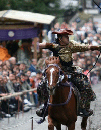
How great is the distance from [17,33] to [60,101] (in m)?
8.62

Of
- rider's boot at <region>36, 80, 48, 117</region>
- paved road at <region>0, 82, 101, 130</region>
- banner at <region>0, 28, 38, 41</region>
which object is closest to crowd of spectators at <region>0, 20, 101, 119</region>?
paved road at <region>0, 82, 101, 130</region>

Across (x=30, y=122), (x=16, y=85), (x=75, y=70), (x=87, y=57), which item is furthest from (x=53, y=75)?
(x=87, y=57)

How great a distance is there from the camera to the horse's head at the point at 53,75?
6900 mm

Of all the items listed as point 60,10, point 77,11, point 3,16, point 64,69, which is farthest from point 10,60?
point 77,11

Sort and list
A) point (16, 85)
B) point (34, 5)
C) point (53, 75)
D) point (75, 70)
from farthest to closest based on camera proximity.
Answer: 1. point (34, 5)
2. point (16, 85)
3. point (75, 70)
4. point (53, 75)

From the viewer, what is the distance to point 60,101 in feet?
25.0

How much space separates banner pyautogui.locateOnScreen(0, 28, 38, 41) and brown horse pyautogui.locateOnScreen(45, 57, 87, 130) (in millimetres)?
7830

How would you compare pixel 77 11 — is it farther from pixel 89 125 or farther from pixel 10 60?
pixel 89 125

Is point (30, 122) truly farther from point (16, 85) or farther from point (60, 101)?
point (16, 85)

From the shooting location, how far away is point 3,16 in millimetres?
14977

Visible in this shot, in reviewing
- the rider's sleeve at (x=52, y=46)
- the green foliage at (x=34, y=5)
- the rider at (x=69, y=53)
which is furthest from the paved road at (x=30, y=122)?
the green foliage at (x=34, y=5)

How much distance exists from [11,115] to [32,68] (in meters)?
3.59

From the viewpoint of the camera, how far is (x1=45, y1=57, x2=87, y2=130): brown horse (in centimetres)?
726

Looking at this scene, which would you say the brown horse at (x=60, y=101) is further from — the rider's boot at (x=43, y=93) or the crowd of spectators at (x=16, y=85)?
the crowd of spectators at (x=16, y=85)
